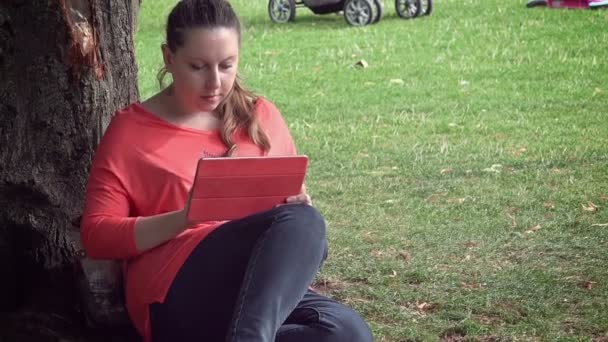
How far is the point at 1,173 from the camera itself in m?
3.67

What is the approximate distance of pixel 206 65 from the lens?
3.18 m

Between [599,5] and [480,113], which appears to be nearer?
[480,113]

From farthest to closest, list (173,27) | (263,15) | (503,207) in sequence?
(263,15) < (503,207) < (173,27)

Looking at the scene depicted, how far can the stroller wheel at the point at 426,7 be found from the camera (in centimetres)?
1154

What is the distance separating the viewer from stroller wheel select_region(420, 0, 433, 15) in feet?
37.9

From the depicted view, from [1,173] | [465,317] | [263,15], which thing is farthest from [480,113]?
[263,15]

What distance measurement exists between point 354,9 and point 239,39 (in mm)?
8258

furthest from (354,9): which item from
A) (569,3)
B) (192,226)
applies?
(192,226)

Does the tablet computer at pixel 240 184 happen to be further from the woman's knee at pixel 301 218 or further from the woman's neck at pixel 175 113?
the woman's neck at pixel 175 113

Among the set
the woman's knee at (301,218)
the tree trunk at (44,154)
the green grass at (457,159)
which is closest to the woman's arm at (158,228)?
the woman's knee at (301,218)

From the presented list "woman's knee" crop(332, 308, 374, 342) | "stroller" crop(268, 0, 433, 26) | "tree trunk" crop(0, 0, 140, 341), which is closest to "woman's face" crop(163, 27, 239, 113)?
"tree trunk" crop(0, 0, 140, 341)

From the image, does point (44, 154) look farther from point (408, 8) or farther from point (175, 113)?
point (408, 8)

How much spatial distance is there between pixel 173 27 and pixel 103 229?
595mm

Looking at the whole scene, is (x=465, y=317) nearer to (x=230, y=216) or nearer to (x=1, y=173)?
(x=230, y=216)
